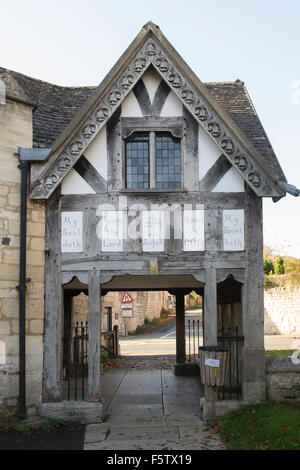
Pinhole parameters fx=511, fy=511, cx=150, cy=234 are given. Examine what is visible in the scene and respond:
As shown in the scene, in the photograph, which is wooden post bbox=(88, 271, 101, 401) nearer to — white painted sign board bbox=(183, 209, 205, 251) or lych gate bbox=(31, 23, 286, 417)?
lych gate bbox=(31, 23, 286, 417)

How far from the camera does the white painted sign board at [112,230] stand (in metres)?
8.96

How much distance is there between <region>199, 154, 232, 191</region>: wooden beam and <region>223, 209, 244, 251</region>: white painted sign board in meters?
0.55

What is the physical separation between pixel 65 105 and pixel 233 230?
4899 millimetres

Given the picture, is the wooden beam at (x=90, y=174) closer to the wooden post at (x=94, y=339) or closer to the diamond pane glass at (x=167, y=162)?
the diamond pane glass at (x=167, y=162)

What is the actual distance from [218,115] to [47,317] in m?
4.59

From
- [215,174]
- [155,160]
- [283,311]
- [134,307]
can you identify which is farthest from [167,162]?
[134,307]

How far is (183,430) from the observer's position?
8086mm

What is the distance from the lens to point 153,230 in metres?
9.01

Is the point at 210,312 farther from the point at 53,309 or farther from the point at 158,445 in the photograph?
the point at 53,309

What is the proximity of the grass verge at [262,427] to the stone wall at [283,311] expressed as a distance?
19442 mm

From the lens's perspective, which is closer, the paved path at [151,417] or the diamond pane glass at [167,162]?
the paved path at [151,417]

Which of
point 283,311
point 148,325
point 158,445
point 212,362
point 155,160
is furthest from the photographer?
point 148,325

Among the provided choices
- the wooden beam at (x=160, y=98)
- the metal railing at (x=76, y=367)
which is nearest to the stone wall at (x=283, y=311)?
the metal railing at (x=76, y=367)

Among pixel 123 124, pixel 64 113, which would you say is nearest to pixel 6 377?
pixel 123 124
